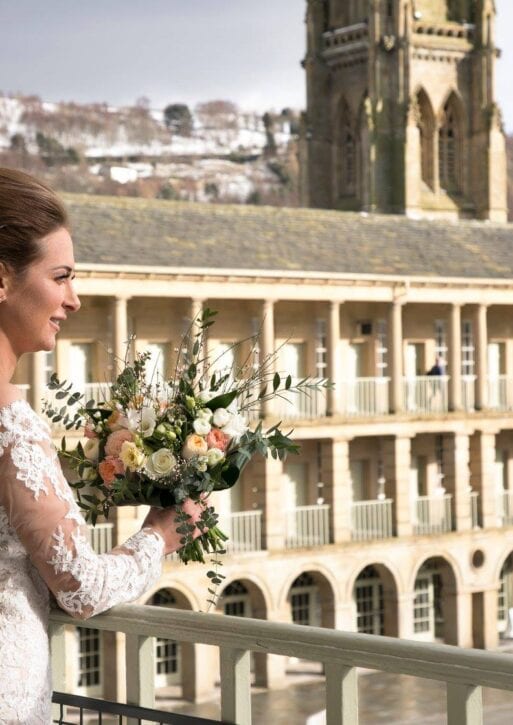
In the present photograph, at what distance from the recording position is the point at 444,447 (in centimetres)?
4362

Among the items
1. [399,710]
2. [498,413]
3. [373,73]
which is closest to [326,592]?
[498,413]

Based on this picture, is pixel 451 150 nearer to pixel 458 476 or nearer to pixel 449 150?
pixel 449 150

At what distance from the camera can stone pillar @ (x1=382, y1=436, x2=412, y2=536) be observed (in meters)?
41.5

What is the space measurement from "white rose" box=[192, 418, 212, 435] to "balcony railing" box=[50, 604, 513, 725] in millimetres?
534

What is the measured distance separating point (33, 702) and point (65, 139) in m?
98.0

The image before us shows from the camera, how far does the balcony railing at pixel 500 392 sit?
4475 cm

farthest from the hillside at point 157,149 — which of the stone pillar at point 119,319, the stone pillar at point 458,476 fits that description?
the stone pillar at point 119,319

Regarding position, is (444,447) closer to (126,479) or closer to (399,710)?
(399,710)

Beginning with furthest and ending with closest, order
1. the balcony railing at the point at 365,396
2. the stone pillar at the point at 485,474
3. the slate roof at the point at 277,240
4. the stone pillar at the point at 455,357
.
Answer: the stone pillar at the point at 485,474 → the stone pillar at the point at 455,357 → the balcony railing at the point at 365,396 → the slate roof at the point at 277,240

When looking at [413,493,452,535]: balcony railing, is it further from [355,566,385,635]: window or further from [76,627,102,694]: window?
[76,627,102,694]: window

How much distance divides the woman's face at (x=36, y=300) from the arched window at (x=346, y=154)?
199ft

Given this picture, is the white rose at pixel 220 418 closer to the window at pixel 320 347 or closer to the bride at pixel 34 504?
the bride at pixel 34 504

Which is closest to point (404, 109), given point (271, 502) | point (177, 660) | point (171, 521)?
point (271, 502)

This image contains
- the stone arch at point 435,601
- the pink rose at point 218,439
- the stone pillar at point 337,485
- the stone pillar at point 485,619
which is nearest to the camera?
the pink rose at point 218,439
